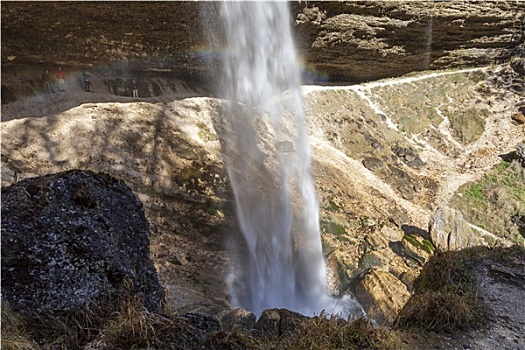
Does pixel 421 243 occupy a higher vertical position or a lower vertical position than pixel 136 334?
lower

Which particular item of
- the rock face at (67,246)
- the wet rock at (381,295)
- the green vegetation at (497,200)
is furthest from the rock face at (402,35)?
the rock face at (67,246)

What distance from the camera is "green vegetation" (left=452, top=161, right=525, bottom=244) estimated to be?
35.2 ft

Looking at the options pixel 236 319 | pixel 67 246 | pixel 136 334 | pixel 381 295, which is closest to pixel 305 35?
pixel 381 295

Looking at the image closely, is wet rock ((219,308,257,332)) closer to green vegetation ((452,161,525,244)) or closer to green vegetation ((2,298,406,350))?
green vegetation ((2,298,406,350))

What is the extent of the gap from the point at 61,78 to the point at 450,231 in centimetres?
1293

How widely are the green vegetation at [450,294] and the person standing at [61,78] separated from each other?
11.5 metres

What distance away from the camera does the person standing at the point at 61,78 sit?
1155cm

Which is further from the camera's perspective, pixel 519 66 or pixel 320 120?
pixel 519 66

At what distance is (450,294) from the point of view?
4363mm

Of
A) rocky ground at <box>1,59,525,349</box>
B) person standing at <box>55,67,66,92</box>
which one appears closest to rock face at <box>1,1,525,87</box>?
person standing at <box>55,67,66,92</box>

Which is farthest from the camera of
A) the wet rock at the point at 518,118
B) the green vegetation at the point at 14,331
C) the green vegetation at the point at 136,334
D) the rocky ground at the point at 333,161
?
the wet rock at the point at 518,118

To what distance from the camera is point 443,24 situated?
14445mm

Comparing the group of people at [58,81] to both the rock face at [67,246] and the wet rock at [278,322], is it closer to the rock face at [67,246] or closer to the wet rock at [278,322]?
the rock face at [67,246]

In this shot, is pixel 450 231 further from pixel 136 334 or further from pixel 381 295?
pixel 136 334
